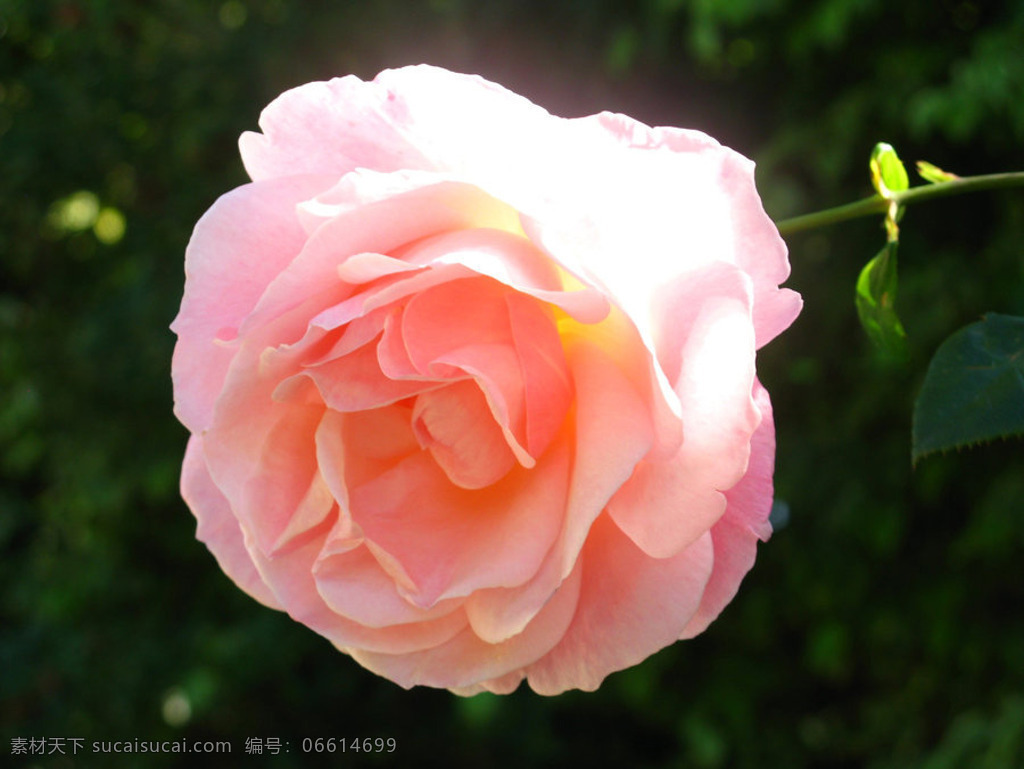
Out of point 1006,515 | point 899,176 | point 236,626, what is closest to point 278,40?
point 236,626

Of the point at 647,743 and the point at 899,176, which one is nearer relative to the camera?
the point at 899,176

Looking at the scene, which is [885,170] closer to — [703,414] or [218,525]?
[703,414]

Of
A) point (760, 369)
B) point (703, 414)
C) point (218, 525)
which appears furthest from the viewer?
point (760, 369)

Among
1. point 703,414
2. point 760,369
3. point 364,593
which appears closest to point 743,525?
point 703,414

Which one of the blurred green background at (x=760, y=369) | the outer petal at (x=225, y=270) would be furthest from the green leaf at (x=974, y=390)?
the blurred green background at (x=760, y=369)

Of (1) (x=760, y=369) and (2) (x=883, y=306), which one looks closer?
(2) (x=883, y=306)

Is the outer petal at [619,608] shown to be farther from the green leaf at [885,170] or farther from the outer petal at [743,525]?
the green leaf at [885,170]

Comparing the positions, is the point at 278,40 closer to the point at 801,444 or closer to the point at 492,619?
the point at 801,444
